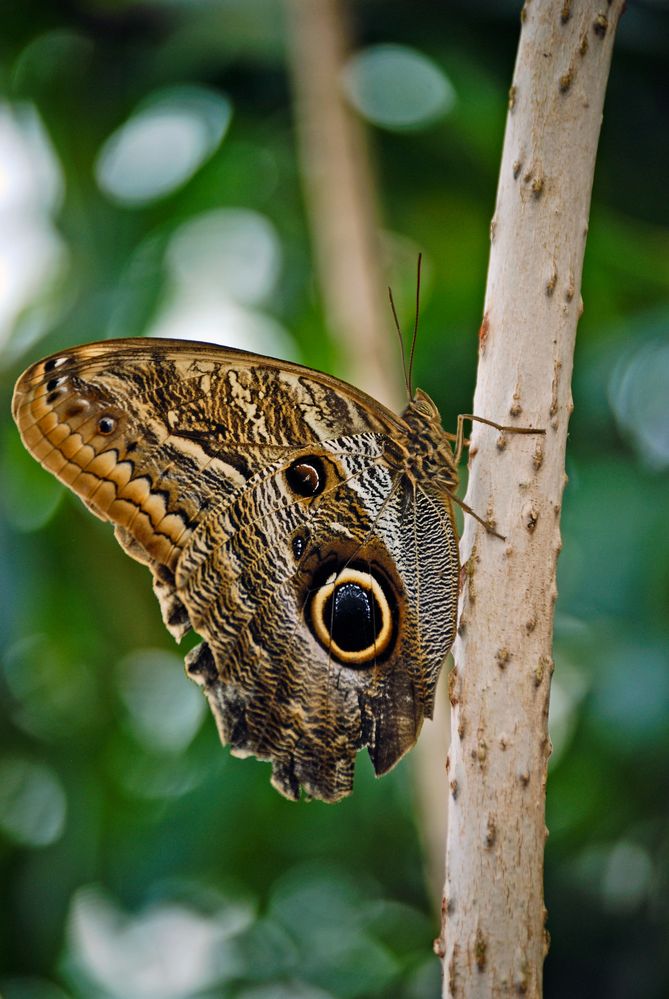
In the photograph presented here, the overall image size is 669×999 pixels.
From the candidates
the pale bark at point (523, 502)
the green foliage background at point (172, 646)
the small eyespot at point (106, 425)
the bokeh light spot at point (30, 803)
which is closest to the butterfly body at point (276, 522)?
the small eyespot at point (106, 425)

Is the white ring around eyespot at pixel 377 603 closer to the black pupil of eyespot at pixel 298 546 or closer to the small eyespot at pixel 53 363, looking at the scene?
the black pupil of eyespot at pixel 298 546

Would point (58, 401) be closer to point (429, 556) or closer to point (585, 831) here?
point (429, 556)

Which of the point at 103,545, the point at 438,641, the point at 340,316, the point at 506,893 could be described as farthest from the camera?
the point at 103,545

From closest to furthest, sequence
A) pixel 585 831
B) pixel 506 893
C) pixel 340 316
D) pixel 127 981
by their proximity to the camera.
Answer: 1. pixel 506 893
2. pixel 340 316
3. pixel 585 831
4. pixel 127 981

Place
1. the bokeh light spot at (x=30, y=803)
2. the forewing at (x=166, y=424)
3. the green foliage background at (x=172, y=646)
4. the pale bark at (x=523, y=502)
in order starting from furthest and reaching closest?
the bokeh light spot at (x=30, y=803)
the green foliage background at (x=172, y=646)
the forewing at (x=166, y=424)
the pale bark at (x=523, y=502)

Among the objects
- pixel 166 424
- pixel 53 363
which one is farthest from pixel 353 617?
pixel 53 363

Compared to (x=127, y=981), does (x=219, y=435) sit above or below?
above

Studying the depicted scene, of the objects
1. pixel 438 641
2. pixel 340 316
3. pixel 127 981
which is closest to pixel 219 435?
pixel 438 641
